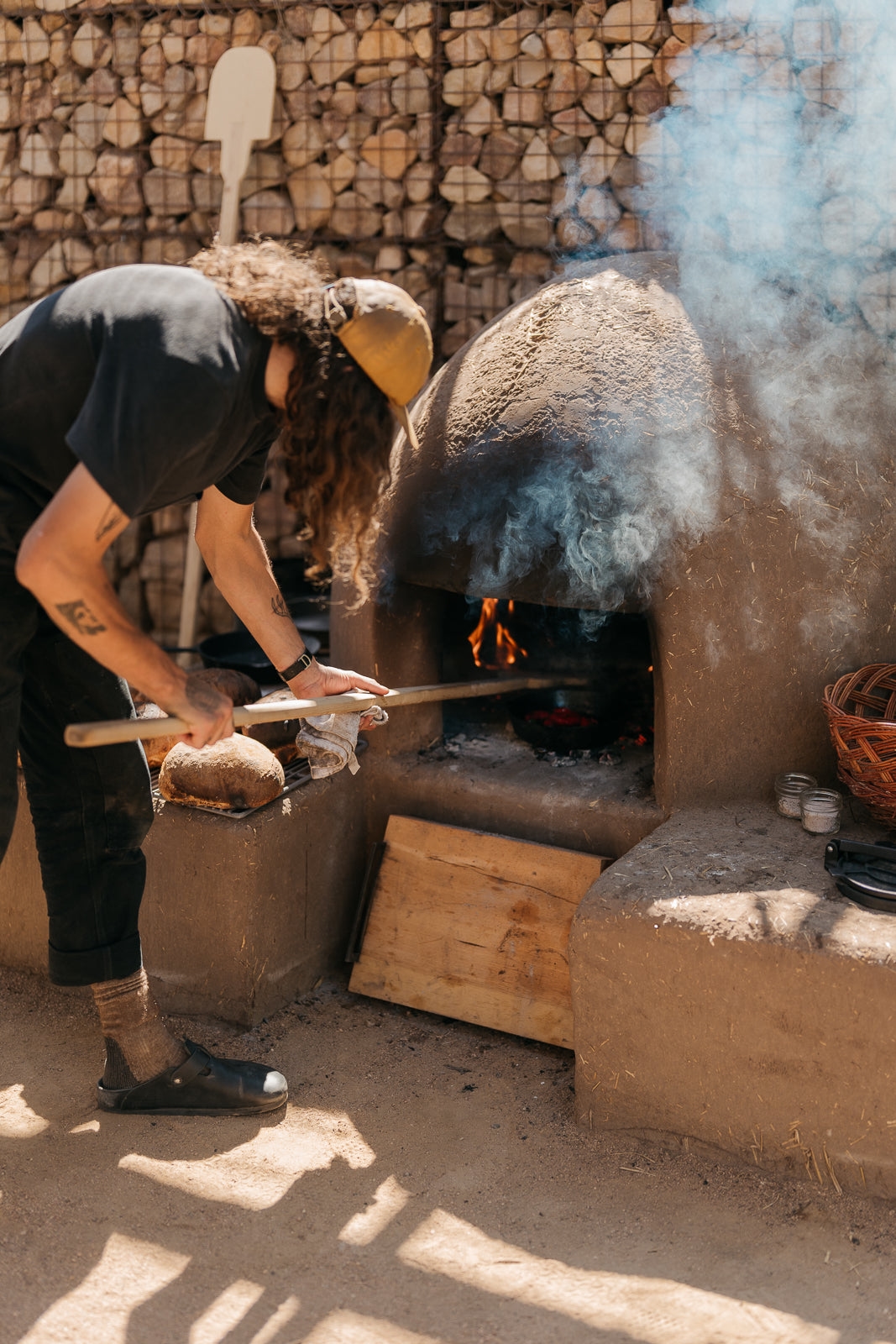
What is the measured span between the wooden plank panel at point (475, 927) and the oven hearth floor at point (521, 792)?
0.29 feet

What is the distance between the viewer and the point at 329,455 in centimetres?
194

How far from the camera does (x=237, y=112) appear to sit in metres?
4.25

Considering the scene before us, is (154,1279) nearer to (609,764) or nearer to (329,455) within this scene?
(329,455)

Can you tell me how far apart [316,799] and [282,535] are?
203 centimetres

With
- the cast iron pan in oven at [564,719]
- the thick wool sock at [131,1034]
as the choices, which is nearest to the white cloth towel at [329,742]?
the cast iron pan in oven at [564,719]

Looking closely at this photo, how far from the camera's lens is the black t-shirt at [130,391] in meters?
1.71

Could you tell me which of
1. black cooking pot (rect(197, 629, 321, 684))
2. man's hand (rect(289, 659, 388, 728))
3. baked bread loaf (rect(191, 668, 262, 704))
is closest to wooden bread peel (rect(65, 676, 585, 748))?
man's hand (rect(289, 659, 388, 728))

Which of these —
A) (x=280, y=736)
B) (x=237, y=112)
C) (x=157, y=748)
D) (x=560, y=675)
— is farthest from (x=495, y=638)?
(x=237, y=112)

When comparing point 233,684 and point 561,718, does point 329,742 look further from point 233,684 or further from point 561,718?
point 561,718

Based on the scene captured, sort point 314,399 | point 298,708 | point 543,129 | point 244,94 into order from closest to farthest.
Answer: point 314,399 < point 298,708 < point 543,129 < point 244,94

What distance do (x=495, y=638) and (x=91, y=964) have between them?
1.54m

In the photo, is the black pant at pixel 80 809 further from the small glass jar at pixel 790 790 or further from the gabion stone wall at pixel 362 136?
the gabion stone wall at pixel 362 136

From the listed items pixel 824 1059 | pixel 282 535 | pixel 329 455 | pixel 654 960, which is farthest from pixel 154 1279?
pixel 282 535

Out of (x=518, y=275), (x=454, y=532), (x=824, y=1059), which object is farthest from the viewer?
(x=518, y=275)
